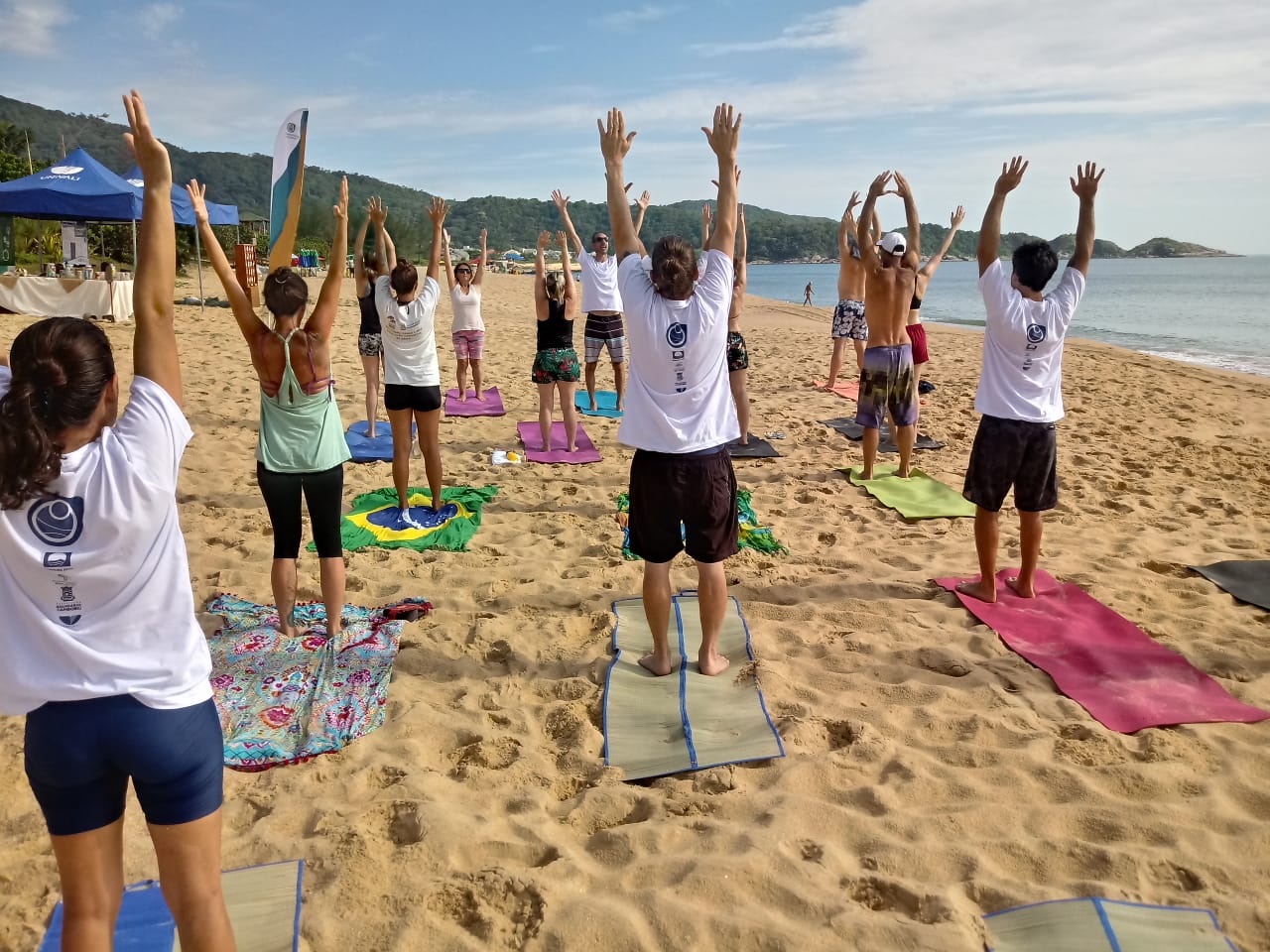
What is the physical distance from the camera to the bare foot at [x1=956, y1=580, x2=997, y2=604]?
14.5ft

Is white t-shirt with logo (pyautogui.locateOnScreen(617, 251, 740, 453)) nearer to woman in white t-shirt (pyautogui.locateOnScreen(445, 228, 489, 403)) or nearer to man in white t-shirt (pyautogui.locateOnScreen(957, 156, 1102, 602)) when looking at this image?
man in white t-shirt (pyautogui.locateOnScreen(957, 156, 1102, 602))

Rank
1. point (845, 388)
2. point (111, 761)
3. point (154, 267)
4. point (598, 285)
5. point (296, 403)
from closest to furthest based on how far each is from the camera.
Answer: point (111, 761)
point (154, 267)
point (296, 403)
point (598, 285)
point (845, 388)

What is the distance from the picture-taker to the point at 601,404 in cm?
991

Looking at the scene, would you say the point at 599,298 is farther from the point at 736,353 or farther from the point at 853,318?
the point at 853,318

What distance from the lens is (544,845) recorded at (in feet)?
8.62

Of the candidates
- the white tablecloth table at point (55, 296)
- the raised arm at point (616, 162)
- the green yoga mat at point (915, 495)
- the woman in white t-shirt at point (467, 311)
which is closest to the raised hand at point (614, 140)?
the raised arm at point (616, 162)

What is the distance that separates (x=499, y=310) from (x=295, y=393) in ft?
65.6

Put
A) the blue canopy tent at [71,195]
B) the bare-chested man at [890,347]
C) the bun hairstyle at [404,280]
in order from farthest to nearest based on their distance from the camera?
1. the blue canopy tent at [71,195]
2. the bare-chested man at [890,347]
3. the bun hairstyle at [404,280]

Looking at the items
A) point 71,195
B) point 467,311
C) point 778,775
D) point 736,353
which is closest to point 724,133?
point 778,775

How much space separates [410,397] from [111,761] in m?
4.05

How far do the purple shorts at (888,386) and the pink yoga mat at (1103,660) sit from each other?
2.37 meters

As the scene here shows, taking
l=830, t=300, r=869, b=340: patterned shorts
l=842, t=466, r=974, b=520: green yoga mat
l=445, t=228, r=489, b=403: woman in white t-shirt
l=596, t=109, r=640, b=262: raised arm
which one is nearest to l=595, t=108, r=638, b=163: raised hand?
l=596, t=109, r=640, b=262: raised arm

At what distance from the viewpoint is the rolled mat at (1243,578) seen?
4.42 meters

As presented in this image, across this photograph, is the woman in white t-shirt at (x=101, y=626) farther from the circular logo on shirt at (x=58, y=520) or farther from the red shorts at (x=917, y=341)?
the red shorts at (x=917, y=341)
